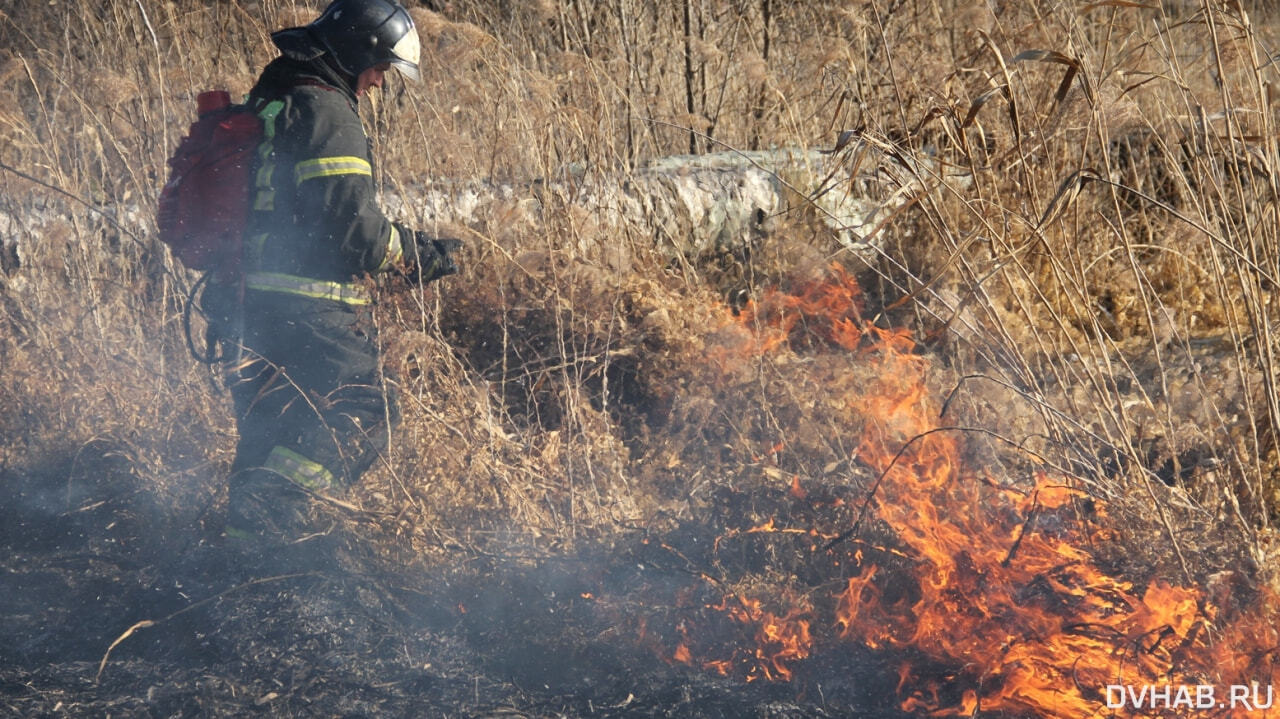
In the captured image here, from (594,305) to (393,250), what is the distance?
1093 mm

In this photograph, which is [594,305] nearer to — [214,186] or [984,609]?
[214,186]

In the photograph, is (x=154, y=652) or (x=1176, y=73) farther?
(x=154, y=652)

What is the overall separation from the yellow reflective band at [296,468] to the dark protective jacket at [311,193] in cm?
61

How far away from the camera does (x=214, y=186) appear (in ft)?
10.3

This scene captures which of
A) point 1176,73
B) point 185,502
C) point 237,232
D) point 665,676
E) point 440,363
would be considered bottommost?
point 665,676

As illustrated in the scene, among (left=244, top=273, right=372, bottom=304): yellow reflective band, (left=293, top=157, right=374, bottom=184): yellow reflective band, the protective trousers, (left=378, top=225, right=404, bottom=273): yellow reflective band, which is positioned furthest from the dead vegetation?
(left=293, top=157, right=374, bottom=184): yellow reflective band

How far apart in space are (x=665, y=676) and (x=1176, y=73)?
210 cm

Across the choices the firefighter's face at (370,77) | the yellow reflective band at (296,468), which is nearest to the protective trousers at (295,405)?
the yellow reflective band at (296,468)

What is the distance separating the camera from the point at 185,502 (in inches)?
149

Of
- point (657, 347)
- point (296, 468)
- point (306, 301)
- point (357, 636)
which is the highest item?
point (306, 301)

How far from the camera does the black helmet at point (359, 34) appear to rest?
10.2 ft

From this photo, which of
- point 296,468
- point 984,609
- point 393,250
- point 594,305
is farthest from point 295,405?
point 984,609

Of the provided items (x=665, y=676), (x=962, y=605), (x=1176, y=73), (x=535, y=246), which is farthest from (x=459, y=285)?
(x=1176, y=73)

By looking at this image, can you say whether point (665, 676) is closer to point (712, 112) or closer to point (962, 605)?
point (962, 605)
